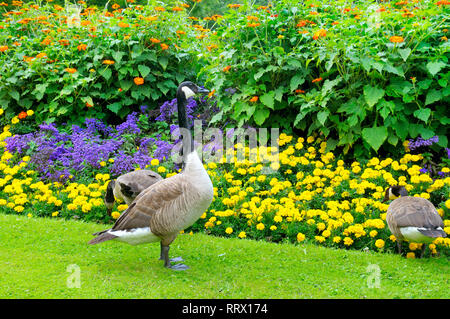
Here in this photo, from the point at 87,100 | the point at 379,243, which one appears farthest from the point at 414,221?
the point at 87,100

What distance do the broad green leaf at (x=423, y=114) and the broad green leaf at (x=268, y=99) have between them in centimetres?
223

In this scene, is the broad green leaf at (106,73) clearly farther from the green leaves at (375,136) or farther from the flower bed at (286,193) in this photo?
the green leaves at (375,136)

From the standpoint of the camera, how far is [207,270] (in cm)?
488

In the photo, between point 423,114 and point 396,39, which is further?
point 423,114

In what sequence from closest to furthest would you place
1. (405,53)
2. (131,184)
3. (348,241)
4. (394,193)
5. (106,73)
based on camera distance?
1. (348,241)
2. (394,193)
3. (131,184)
4. (405,53)
5. (106,73)

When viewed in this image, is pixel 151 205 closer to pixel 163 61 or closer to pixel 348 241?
pixel 348 241

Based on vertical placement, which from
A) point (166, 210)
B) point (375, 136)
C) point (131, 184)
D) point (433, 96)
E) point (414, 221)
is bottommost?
point (414, 221)

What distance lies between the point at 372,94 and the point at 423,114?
784 millimetres

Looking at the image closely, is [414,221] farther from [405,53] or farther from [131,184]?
[131,184]

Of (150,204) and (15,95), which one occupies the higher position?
(15,95)

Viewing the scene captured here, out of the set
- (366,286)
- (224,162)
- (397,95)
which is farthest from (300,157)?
(366,286)

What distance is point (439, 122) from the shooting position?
6.87m

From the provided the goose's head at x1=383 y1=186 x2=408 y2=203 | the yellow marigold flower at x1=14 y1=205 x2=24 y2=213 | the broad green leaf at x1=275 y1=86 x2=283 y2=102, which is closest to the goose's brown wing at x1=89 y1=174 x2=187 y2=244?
the yellow marigold flower at x1=14 y1=205 x2=24 y2=213

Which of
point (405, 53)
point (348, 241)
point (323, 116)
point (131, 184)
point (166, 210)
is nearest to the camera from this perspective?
point (166, 210)
